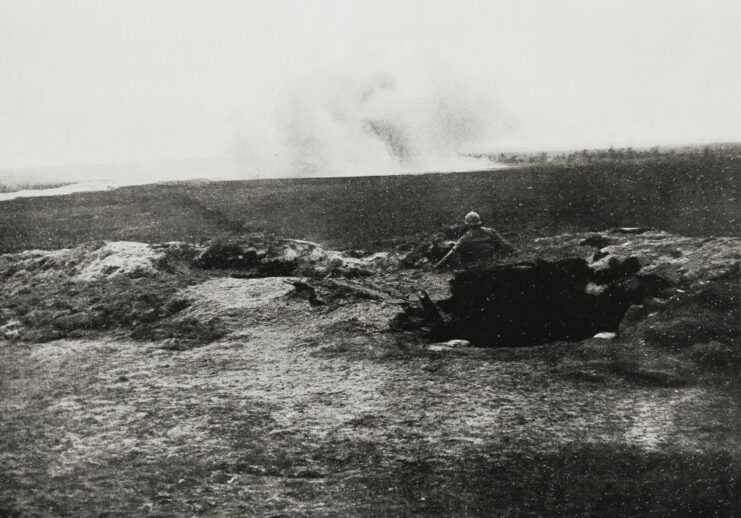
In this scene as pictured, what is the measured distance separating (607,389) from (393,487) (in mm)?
3529

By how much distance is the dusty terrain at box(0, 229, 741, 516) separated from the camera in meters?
6.26

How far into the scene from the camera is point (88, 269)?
16109 millimetres

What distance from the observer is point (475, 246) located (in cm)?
1597

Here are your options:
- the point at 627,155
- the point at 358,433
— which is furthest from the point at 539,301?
the point at 627,155

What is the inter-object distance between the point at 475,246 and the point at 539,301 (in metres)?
3.89

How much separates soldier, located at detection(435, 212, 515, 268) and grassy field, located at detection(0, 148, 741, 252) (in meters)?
4.09

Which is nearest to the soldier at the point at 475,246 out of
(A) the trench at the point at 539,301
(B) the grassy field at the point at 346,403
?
(B) the grassy field at the point at 346,403

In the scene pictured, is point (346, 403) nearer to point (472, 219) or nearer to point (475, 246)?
point (475, 246)

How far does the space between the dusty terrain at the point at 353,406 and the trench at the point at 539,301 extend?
0.54m

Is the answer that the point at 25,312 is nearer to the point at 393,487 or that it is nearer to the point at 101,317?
the point at 101,317

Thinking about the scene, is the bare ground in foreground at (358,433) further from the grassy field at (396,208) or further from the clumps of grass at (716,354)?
the grassy field at (396,208)

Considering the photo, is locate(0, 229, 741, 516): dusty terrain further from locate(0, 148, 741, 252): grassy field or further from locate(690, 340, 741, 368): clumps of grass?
locate(0, 148, 741, 252): grassy field

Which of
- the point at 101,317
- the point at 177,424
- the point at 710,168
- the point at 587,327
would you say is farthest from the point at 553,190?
the point at 177,424

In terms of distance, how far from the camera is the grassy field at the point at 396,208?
77.9ft
